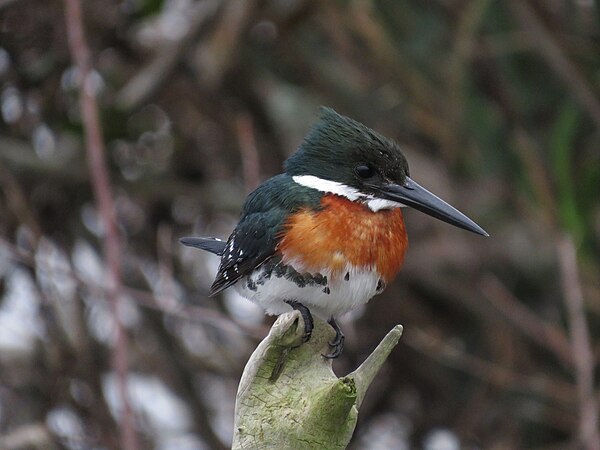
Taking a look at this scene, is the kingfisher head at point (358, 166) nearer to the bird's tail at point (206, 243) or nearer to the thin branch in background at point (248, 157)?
the bird's tail at point (206, 243)

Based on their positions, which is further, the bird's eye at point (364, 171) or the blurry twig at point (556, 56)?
the blurry twig at point (556, 56)

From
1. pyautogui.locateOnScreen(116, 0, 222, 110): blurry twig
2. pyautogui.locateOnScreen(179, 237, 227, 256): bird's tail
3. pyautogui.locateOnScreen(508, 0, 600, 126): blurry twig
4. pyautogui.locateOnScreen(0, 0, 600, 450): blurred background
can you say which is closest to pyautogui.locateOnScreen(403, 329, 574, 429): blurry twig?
pyautogui.locateOnScreen(0, 0, 600, 450): blurred background

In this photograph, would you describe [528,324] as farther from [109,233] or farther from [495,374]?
[109,233]

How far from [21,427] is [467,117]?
175 centimetres

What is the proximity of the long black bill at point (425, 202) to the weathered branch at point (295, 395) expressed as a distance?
487mm

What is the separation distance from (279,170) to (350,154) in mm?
1761

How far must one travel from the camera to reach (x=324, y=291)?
2.12m

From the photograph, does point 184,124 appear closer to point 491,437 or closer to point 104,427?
point 104,427

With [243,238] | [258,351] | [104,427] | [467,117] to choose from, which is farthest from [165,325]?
[258,351]

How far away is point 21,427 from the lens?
11.6ft

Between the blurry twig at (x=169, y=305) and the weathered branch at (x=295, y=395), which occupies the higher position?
the weathered branch at (x=295, y=395)

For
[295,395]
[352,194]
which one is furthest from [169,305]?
[295,395]

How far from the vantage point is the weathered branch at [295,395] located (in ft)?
4.97

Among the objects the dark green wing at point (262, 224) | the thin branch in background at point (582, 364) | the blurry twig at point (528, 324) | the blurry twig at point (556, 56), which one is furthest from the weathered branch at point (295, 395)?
the blurry twig at point (556, 56)
